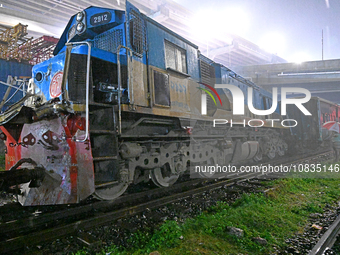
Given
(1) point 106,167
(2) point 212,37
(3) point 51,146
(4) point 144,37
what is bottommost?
(1) point 106,167

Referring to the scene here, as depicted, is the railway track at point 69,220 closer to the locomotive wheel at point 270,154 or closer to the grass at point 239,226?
the grass at point 239,226

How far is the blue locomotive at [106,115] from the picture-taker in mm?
3373

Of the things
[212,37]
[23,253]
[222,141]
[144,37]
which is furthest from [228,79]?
[212,37]

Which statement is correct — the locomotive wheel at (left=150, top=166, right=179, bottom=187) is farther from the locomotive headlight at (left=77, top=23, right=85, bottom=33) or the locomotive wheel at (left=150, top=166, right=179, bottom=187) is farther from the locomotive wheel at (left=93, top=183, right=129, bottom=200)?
the locomotive headlight at (left=77, top=23, right=85, bottom=33)

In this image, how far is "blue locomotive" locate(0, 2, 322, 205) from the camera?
11.1 feet

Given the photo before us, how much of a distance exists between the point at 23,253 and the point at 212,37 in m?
36.6

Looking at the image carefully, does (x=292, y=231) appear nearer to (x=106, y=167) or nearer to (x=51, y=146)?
(x=106, y=167)

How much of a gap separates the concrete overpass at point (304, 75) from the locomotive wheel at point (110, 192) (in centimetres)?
3149

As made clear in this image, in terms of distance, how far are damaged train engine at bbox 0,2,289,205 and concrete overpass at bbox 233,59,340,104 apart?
29.4 metres

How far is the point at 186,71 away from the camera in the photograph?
5699 millimetres

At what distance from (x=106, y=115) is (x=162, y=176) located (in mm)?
2225

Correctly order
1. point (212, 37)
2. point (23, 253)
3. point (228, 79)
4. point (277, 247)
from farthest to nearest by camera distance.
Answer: point (212, 37) → point (228, 79) → point (277, 247) → point (23, 253)
